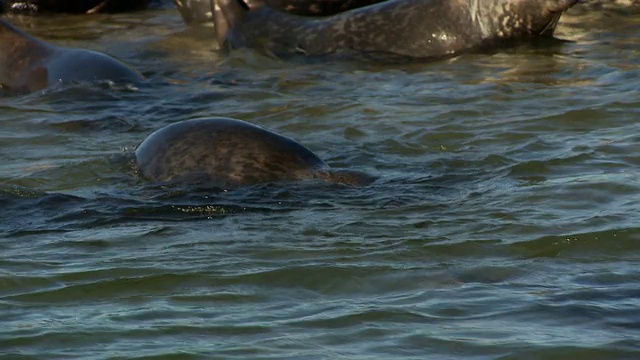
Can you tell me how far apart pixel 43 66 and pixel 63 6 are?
4.27m

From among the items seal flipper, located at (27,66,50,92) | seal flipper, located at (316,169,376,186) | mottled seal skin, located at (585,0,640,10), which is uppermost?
seal flipper, located at (27,66,50,92)

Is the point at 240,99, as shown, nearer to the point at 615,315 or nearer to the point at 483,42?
the point at 483,42

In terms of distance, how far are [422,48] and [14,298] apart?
6.12m

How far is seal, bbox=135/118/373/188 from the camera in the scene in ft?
21.9

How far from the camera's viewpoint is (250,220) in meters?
6.01

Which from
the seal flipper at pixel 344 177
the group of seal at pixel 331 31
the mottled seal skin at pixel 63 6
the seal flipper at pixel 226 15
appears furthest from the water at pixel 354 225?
the mottled seal skin at pixel 63 6

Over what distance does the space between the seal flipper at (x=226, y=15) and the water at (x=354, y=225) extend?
1.65 meters

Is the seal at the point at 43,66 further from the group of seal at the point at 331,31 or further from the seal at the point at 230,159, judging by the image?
the seal at the point at 230,159

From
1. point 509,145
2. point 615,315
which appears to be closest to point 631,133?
point 509,145

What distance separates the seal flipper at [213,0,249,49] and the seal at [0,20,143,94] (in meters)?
1.69

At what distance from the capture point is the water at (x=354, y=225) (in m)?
4.42

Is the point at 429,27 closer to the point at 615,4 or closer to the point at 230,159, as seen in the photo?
the point at 615,4

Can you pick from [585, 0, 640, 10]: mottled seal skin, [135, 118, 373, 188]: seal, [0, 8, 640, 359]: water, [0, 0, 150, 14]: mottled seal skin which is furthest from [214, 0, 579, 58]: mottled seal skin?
[135, 118, 373, 188]: seal

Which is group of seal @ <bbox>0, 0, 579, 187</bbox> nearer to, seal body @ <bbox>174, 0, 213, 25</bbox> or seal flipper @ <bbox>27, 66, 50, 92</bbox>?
seal flipper @ <bbox>27, 66, 50, 92</bbox>
